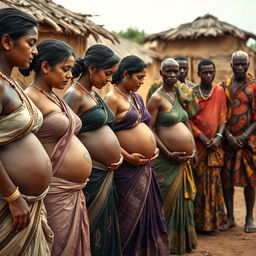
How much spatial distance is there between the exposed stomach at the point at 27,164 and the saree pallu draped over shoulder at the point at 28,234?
0.23 feet

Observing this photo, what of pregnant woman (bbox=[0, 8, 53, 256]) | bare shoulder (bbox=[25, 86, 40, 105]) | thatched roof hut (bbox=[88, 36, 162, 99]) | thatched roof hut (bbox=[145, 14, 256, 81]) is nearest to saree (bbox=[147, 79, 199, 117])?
bare shoulder (bbox=[25, 86, 40, 105])

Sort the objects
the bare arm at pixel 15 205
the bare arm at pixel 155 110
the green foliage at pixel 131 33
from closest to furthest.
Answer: the bare arm at pixel 15 205 < the bare arm at pixel 155 110 < the green foliage at pixel 131 33

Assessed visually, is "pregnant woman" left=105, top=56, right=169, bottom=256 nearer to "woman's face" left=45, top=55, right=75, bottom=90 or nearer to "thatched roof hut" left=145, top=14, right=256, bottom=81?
"woman's face" left=45, top=55, right=75, bottom=90

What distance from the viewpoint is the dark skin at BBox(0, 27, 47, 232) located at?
97.1 inches

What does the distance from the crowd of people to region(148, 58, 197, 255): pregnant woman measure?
0.04 ft

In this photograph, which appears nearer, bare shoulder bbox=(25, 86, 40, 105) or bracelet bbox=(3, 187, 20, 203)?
bracelet bbox=(3, 187, 20, 203)

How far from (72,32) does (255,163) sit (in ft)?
11.6

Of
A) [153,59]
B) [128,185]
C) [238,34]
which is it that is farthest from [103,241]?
[238,34]

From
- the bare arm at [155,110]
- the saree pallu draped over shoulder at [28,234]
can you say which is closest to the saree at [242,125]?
the bare arm at [155,110]

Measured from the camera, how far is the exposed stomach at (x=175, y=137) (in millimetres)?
5305

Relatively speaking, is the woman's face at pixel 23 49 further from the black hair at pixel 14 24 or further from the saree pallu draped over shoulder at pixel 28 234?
the saree pallu draped over shoulder at pixel 28 234

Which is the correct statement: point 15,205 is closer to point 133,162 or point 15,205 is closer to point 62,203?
point 62,203

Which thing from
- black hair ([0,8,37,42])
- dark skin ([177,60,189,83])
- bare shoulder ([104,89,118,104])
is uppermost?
black hair ([0,8,37,42])

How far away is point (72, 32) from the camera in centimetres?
730
